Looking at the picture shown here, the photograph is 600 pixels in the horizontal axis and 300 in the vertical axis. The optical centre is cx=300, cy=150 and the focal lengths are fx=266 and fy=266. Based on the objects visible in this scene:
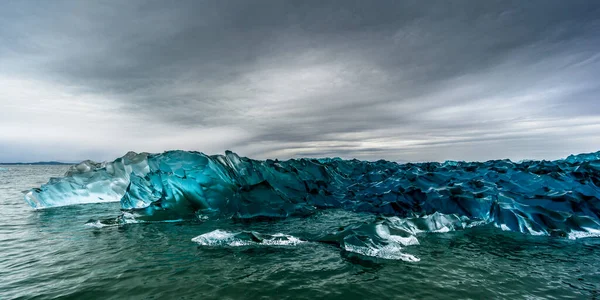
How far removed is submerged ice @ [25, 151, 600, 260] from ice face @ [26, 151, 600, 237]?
4 cm

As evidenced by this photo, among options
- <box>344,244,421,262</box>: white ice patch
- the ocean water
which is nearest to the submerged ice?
<box>344,244,421,262</box>: white ice patch

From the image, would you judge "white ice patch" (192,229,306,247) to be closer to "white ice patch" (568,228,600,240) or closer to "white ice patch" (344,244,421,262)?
"white ice patch" (344,244,421,262)

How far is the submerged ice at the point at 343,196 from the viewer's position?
9778 mm

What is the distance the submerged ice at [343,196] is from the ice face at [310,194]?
40 mm

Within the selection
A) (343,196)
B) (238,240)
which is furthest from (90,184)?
(343,196)

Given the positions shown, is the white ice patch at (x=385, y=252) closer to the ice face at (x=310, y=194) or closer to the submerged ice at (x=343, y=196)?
the submerged ice at (x=343, y=196)

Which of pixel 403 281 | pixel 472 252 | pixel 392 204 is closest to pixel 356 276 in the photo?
pixel 403 281

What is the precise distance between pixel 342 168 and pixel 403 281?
23831mm

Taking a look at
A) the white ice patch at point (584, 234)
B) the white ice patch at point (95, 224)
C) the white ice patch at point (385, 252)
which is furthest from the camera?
the white ice patch at point (95, 224)

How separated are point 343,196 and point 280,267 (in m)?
11.9

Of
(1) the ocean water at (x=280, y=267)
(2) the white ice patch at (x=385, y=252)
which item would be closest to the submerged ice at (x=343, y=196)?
(2) the white ice patch at (x=385, y=252)

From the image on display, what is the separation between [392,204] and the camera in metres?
14.3

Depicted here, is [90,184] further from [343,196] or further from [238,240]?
[343,196]

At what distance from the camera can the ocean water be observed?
5.14 meters
